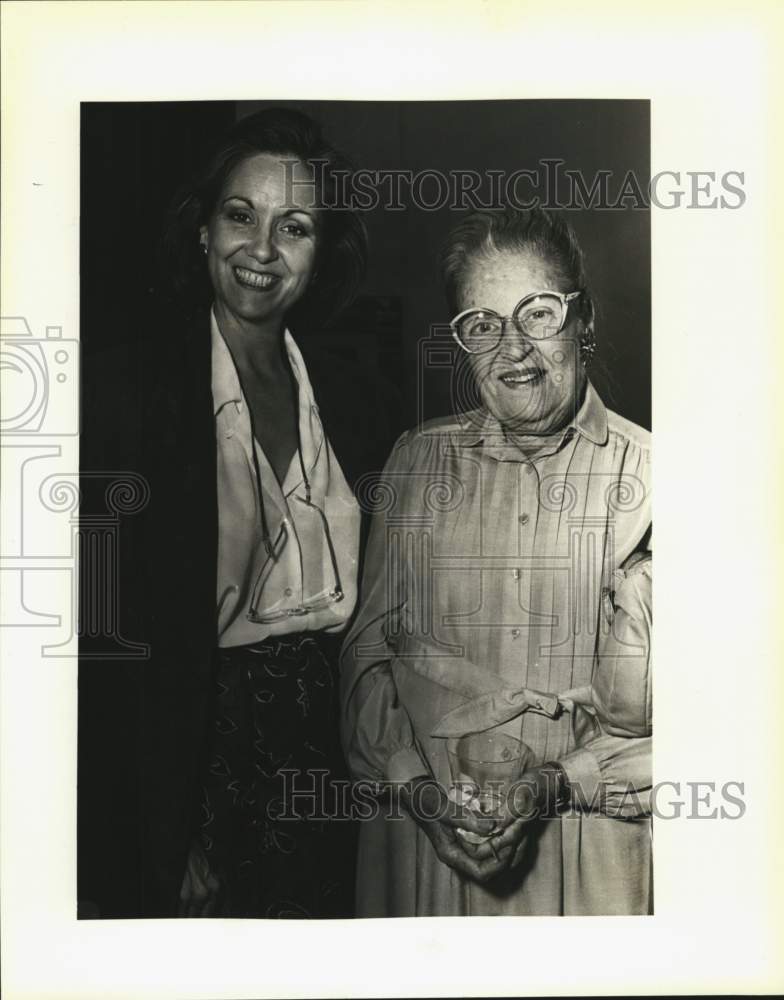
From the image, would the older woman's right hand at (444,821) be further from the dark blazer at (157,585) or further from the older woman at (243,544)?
the dark blazer at (157,585)

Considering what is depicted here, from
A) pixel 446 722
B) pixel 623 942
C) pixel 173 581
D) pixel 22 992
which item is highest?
pixel 173 581

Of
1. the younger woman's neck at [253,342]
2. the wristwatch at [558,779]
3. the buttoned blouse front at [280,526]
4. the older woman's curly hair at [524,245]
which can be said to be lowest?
the wristwatch at [558,779]

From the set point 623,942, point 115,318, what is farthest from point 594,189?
point 623,942

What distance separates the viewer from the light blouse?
1.78 metres

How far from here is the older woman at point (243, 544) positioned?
1775 millimetres

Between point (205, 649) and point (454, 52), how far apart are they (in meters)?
1.46

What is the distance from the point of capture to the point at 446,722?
5.83 ft

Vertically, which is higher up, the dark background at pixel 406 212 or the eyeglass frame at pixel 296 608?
the dark background at pixel 406 212

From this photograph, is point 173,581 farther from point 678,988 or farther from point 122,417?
point 678,988

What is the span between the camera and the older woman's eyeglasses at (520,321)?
1803mm

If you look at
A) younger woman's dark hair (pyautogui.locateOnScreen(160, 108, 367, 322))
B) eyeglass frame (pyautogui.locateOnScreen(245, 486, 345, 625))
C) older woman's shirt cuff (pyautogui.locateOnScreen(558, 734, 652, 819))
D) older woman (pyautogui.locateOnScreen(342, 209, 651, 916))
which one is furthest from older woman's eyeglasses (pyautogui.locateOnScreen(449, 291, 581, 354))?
older woman's shirt cuff (pyautogui.locateOnScreen(558, 734, 652, 819))

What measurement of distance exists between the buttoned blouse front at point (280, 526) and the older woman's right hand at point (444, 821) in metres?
0.41

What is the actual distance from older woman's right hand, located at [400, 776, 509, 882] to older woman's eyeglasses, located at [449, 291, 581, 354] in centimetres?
99

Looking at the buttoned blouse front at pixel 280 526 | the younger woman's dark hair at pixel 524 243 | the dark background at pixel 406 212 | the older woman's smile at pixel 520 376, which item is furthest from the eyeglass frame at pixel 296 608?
→ the younger woman's dark hair at pixel 524 243
